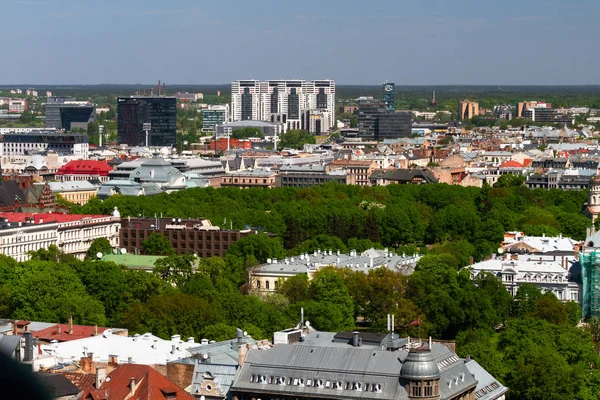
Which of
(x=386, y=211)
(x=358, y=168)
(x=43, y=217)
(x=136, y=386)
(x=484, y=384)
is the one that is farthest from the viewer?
(x=358, y=168)

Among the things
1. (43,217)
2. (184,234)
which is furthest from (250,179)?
(184,234)

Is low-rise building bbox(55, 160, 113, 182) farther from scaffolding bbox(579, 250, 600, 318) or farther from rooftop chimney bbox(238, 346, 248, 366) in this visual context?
rooftop chimney bbox(238, 346, 248, 366)

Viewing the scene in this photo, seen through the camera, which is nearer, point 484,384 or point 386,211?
point 484,384

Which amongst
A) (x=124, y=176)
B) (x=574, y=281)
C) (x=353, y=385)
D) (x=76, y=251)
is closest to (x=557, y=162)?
(x=124, y=176)

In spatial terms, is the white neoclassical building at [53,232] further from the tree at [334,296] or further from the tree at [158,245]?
the tree at [334,296]

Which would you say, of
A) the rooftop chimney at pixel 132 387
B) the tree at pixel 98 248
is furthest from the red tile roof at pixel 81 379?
the tree at pixel 98 248

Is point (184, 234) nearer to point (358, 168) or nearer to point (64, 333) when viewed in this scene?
point (64, 333)
